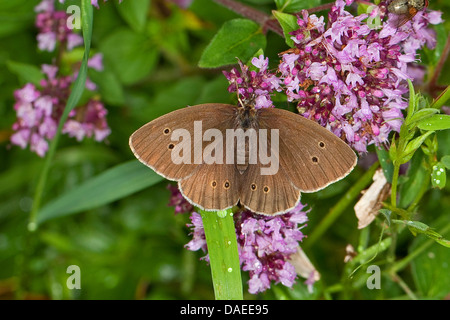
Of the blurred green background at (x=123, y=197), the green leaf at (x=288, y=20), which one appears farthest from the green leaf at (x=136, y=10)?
the green leaf at (x=288, y=20)

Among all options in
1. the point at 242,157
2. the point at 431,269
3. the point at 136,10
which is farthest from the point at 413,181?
the point at 136,10

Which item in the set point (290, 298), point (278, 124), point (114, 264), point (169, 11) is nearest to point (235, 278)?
point (290, 298)

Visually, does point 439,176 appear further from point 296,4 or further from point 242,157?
point 296,4

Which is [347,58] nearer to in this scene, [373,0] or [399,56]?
[399,56]

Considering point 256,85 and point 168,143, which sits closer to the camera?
point 168,143

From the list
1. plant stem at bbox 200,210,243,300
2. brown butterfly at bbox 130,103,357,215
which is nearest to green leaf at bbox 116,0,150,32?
brown butterfly at bbox 130,103,357,215

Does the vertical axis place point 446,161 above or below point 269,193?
above
